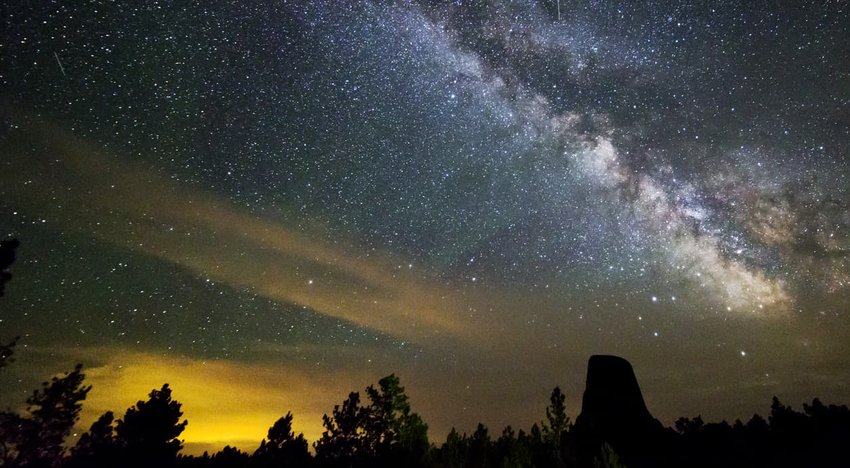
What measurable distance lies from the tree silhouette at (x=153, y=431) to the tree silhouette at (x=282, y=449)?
592 centimetres

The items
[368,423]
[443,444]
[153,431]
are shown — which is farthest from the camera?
[368,423]

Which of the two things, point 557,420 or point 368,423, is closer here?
point 557,420

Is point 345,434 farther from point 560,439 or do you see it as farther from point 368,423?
point 560,439

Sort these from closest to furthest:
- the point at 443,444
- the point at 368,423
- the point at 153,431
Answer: the point at 443,444 < the point at 153,431 < the point at 368,423

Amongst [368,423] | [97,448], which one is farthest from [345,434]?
[97,448]

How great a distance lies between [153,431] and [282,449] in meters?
9.32

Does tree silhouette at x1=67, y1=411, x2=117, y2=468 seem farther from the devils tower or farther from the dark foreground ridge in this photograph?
the devils tower

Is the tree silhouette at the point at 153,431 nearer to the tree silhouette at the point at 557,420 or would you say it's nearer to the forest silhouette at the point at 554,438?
the forest silhouette at the point at 554,438

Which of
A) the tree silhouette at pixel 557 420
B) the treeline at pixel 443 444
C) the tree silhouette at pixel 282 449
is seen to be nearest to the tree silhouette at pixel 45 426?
the treeline at pixel 443 444

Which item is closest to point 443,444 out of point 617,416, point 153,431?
point 617,416

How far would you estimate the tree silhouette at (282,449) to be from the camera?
3193 cm

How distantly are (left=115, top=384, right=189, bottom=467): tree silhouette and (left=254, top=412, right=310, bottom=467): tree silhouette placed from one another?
19.4ft

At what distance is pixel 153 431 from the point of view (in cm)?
2814

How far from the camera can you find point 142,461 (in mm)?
26844
